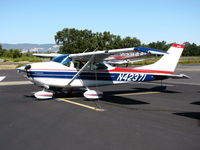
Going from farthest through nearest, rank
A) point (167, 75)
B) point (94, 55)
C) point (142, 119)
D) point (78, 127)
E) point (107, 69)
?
point (167, 75) < point (107, 69) < point (94, 55) < point (142, 119) < point (78, 127)

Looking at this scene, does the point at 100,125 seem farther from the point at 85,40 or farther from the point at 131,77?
the point at 85,40

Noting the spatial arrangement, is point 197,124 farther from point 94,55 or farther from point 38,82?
point 38,82

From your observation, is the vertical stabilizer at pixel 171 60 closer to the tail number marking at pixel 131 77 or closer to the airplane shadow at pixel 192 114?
the tail number marking at pixel 131 77

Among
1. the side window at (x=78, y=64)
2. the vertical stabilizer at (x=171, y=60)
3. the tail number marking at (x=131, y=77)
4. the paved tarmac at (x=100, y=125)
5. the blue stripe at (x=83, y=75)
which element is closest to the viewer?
the paved tarmac at (x=100, y=125)

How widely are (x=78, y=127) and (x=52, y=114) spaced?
1659 millimetres

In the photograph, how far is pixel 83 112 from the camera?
24.0 ft

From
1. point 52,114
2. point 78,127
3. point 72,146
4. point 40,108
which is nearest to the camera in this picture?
point 72,146

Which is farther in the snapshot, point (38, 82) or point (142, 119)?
point (38, 82)

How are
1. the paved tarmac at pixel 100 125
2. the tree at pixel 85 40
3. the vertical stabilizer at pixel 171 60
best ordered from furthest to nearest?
the tree at pixel 85 40, the vertical stabilizer at pixel 171 60, the paved tarmac at pixel 100 125

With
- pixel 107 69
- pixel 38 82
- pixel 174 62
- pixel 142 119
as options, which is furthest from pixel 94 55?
pixel 174 62

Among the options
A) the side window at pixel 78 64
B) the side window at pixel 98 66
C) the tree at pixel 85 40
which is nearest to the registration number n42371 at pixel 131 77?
the side window at pixel 98 66

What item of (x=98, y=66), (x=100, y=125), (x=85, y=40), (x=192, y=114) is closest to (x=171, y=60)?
(x=98, y=66)

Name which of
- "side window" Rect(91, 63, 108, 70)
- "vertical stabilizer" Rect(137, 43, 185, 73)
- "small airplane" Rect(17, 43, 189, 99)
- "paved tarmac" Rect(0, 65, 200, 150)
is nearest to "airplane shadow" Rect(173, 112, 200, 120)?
"paved tarmac" Rect(0, 65, 200, 150)

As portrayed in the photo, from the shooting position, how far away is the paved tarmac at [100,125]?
14.9 feet
